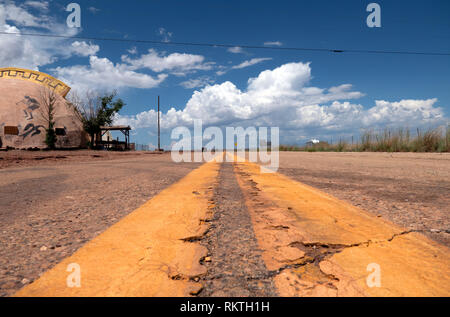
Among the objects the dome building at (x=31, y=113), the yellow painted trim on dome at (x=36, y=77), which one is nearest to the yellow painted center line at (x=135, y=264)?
the dome building at (x=31, y=113)

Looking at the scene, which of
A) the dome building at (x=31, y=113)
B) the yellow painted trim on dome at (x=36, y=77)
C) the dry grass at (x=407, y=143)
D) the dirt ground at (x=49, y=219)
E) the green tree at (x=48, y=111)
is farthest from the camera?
the yellow painted trim on dome at (x=36, y=77)

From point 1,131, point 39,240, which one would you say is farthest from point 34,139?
point 39,240

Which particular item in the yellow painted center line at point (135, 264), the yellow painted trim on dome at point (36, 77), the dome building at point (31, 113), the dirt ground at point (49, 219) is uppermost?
the yellow painted trim on dome at point (36, 77)

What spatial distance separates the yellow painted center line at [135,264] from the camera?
916 mm

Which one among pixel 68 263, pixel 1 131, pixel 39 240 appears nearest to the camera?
pixel 68 263

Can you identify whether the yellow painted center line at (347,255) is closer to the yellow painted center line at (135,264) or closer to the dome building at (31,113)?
the yellow painted center line at (135,264)

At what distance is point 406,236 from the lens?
1.56 meters

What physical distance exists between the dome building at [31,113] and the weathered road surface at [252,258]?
1180 inches

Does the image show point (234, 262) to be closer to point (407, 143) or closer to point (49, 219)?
point (49, 219)

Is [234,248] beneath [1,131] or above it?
beneath

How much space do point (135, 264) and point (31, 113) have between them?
113 ft

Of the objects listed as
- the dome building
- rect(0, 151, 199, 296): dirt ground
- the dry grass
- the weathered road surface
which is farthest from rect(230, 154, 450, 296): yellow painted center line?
the dome building
